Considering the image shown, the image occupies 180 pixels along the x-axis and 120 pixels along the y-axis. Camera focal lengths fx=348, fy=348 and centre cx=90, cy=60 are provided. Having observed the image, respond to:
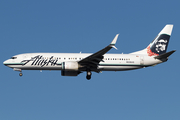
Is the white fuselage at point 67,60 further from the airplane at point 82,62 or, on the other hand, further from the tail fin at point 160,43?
the tail fin at point 160,43

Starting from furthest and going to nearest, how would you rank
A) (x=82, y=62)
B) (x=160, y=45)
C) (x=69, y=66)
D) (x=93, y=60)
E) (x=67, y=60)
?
(x=160, y=45) < (x=67, y=60) < (x=82, y=62) < (x=93, y=60) < (x=69, y=66)

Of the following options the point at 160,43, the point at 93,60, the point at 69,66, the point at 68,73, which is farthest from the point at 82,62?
the point at 160,43

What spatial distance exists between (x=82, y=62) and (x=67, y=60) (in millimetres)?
2398

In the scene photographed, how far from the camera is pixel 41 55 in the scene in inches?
1980

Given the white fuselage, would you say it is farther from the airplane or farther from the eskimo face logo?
the eskimo face logo

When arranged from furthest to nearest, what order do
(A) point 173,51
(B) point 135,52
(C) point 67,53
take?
1. (B) point 135,52
2. (C) point 67,53
3. (A) point 173,51

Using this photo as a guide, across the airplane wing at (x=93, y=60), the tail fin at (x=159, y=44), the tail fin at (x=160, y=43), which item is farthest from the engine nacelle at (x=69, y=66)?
the tail fin at (x=160, y=43)

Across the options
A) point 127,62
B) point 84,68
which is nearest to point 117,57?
point 127,62

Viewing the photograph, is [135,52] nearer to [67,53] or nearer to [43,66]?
[67,53]

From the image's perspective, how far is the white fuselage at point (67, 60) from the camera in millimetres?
49562

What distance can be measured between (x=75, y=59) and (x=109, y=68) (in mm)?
5151

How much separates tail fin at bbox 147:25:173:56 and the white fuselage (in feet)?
8.35

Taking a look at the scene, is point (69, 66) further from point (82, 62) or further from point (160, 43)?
point (160, 43)

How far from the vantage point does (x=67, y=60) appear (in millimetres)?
50281
